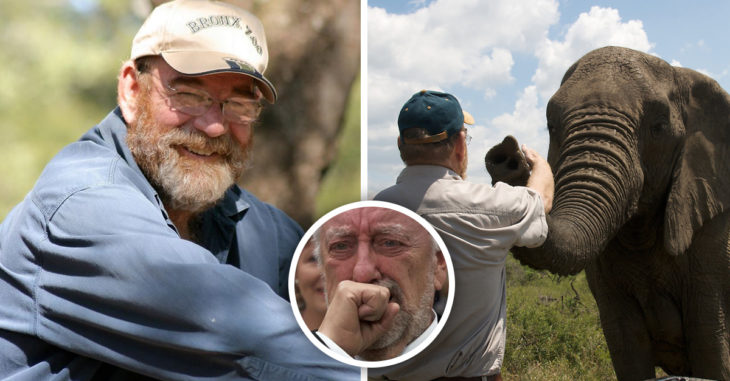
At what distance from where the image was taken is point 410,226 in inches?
38.7

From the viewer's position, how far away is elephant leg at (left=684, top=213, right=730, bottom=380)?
3277 millimetres

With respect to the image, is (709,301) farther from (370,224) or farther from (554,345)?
(370,224)

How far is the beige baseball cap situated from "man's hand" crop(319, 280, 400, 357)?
71cm

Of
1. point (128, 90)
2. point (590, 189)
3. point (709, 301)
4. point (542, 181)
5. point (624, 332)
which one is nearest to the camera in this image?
point (128, 90)

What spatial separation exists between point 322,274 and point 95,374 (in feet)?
1.72

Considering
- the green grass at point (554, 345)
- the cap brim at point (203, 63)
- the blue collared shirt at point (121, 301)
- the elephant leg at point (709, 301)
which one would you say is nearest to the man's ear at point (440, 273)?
the blue collared shirt at point (121, 301)

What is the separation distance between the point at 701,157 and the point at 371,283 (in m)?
2.92

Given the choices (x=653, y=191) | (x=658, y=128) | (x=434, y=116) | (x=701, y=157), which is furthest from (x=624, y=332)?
(x=434, y=116)

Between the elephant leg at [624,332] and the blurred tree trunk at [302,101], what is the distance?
179 cm

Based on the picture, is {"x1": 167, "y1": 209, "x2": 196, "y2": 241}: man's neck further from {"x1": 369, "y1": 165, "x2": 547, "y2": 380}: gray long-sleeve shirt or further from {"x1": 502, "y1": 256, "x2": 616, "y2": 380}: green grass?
{"x1": 502, "y1": 256, "x2": 616, "y2": 380}: green grass

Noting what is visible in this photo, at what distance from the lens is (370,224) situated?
94cm

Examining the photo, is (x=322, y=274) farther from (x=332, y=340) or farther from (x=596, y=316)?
(x=596, y=316)

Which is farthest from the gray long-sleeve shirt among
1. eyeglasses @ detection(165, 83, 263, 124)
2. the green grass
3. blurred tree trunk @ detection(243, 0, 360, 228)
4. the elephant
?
the green grass

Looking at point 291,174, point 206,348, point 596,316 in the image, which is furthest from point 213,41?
point 596,316
